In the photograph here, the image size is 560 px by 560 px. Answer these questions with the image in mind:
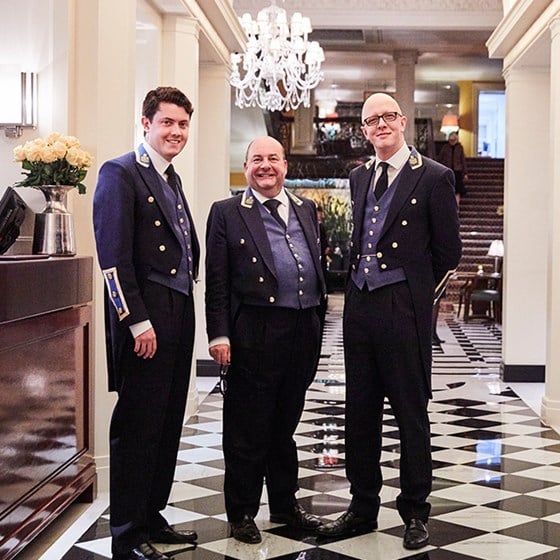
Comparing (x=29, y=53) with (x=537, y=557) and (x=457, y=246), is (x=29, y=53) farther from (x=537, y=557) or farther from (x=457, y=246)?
(x=537, y=557)

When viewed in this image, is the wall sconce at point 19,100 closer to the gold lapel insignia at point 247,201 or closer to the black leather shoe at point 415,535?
the gold lapel insignia at point 247,201

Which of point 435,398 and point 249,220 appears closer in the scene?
point 249,220

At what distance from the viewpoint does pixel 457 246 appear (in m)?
3.96

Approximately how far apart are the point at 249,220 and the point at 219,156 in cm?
526

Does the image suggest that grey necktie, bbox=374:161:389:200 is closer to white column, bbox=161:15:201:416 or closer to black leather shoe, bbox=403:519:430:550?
black leather shoe, bbox=403:519:430:550

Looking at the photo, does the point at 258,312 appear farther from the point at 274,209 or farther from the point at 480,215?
the point at 480,215

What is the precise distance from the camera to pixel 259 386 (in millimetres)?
3963

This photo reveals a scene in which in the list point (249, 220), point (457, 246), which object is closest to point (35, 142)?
point (249, 220)

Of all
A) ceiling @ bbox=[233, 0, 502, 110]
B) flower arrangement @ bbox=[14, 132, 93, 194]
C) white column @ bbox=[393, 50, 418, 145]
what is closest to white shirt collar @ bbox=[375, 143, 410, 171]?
flower arrangement @ bbox=[14, 132, 93, 194]

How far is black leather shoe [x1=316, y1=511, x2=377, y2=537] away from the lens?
4031 millimetres

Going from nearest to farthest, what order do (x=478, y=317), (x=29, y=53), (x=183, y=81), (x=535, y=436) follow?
(x=29, y=53) < (x=535, y=436) < (x=183, y=81) < (x=478, y=317)

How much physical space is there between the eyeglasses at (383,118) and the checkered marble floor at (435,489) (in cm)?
172

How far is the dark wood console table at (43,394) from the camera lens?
11.3 feet

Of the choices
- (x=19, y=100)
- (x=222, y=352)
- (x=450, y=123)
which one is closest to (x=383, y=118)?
(x=222, y=352)
